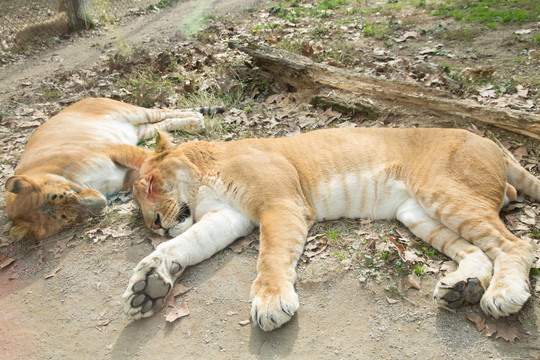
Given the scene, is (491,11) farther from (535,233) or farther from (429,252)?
(429,252)

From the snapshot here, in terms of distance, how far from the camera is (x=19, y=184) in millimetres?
5117

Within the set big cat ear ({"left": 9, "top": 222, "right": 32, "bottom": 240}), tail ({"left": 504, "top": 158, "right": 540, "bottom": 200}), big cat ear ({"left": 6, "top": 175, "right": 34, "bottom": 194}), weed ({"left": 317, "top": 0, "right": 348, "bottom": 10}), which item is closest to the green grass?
weed ({"left": 317, "top": 0, "right": 348, "bottom": 10})

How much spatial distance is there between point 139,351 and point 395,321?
214 centimetres

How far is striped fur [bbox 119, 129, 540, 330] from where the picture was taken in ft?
12.2

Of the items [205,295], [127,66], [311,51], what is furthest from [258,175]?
[127,66]

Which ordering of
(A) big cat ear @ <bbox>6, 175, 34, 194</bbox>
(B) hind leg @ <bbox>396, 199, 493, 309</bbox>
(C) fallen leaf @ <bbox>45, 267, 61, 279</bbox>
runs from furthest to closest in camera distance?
(A) big cat ear @ <bbox>6, 175, 34, 194</bbox>
(C) fallen leaf @ <bbox>45, 267, 61, 279</bbox>
(B) hind leg @ <bbox>396, 199, 493, 309</bbox>

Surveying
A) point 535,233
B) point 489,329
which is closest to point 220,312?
point 489,329

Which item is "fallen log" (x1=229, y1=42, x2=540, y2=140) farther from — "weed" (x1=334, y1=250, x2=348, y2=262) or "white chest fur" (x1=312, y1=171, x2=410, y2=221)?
"weed" (x1=334, y1=250, x2=348, y2=262)

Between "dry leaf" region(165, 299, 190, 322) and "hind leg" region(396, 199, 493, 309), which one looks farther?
"dry leaf" region(165, 299, 190, 322)

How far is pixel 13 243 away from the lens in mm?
5559

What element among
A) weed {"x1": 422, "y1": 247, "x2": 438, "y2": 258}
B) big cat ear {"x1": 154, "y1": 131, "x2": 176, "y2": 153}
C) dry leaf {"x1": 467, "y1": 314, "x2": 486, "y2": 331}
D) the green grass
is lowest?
weed {"x1": 422, "y1": 247, "x2": 438, "y2": 258}

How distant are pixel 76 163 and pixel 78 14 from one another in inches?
361

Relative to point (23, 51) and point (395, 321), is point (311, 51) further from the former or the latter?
point (23, 51)

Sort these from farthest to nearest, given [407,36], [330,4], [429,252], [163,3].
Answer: [163,3] → [330,4] → [407,36] → [429,252]
